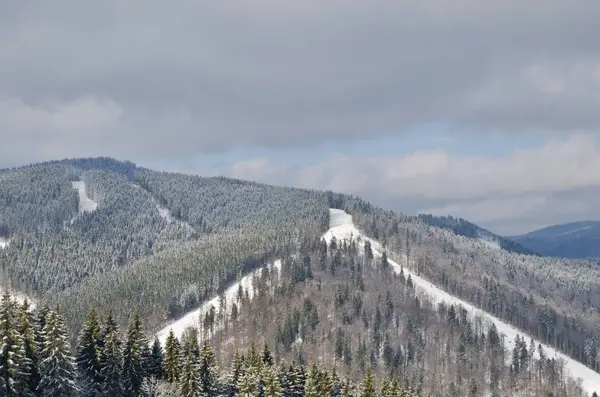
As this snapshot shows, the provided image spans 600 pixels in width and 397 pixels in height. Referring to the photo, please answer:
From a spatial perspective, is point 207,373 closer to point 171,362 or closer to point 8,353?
point 171,362

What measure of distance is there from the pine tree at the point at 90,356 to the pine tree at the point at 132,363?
13.9ft

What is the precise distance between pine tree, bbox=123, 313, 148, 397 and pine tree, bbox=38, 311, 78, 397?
54.5 ft

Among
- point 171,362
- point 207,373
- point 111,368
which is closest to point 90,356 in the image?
point 111,368

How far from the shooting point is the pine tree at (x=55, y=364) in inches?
2972

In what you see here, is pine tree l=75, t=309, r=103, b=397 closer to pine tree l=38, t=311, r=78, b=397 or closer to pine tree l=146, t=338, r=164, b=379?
pine tree l=146, t=338, r=164, b=379

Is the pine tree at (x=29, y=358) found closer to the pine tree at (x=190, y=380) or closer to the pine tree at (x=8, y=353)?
the pine tree at (x=8, y=353)

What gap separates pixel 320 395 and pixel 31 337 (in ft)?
156

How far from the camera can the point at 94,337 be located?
91312mm

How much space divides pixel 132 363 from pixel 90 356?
21.7 feet

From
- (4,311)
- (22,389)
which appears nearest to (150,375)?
(22,389)

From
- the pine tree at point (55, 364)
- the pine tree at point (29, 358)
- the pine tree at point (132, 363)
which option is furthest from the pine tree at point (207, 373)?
the pine tree at point (29, 358)

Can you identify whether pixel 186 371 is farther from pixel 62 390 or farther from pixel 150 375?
pixel 62 390

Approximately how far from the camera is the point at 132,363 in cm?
9431

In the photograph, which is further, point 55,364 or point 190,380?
point 190,380
